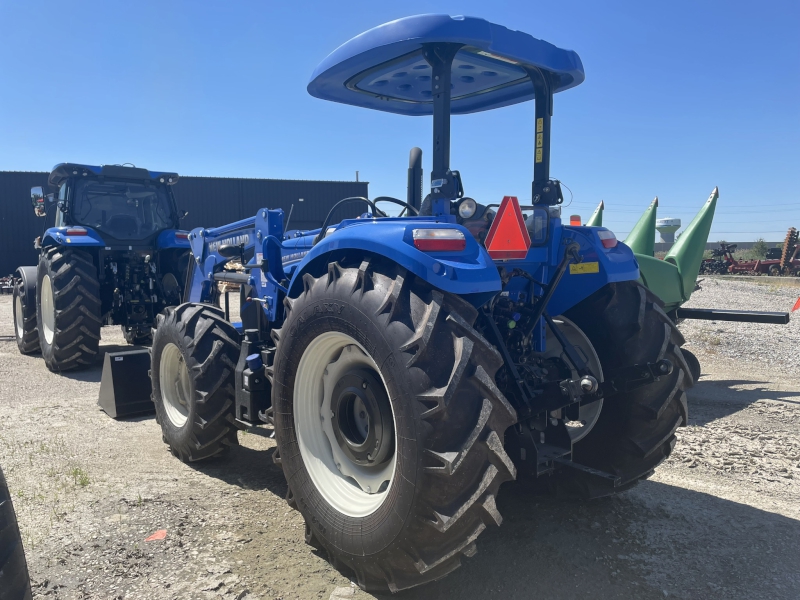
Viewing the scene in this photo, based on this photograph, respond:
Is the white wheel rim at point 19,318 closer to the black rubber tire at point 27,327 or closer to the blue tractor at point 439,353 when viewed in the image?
the black rubber tire at point 27,327

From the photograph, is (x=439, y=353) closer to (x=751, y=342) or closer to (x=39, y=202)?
(x=39, y=202)

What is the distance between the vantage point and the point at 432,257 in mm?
2457

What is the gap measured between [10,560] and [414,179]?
2726mm

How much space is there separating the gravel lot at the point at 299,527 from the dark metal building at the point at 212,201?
15145mm

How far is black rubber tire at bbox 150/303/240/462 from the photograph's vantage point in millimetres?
3969

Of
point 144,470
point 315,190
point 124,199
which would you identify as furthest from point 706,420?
point 315,190

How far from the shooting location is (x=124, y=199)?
8.71m

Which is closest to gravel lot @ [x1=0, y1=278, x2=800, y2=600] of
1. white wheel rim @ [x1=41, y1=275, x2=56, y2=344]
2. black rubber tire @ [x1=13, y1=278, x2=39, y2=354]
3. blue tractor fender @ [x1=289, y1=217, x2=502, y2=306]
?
blue tractor fender @ [x1=289, y1=217, x2=502, y2=306]

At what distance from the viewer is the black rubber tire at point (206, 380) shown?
397cm

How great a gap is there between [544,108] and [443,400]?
6.77 feet

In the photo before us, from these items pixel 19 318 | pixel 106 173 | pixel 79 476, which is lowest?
pixel 79 476

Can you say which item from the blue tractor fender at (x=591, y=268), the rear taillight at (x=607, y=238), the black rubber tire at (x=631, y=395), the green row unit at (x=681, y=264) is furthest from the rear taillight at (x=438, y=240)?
the green row unit at (x=681, y=264)

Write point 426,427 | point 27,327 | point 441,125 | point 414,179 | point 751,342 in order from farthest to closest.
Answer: point 751,342, point 27,327, point 414,179, point 441,125, point 426,427

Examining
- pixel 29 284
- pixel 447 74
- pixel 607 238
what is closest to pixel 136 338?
pixel 29 284
